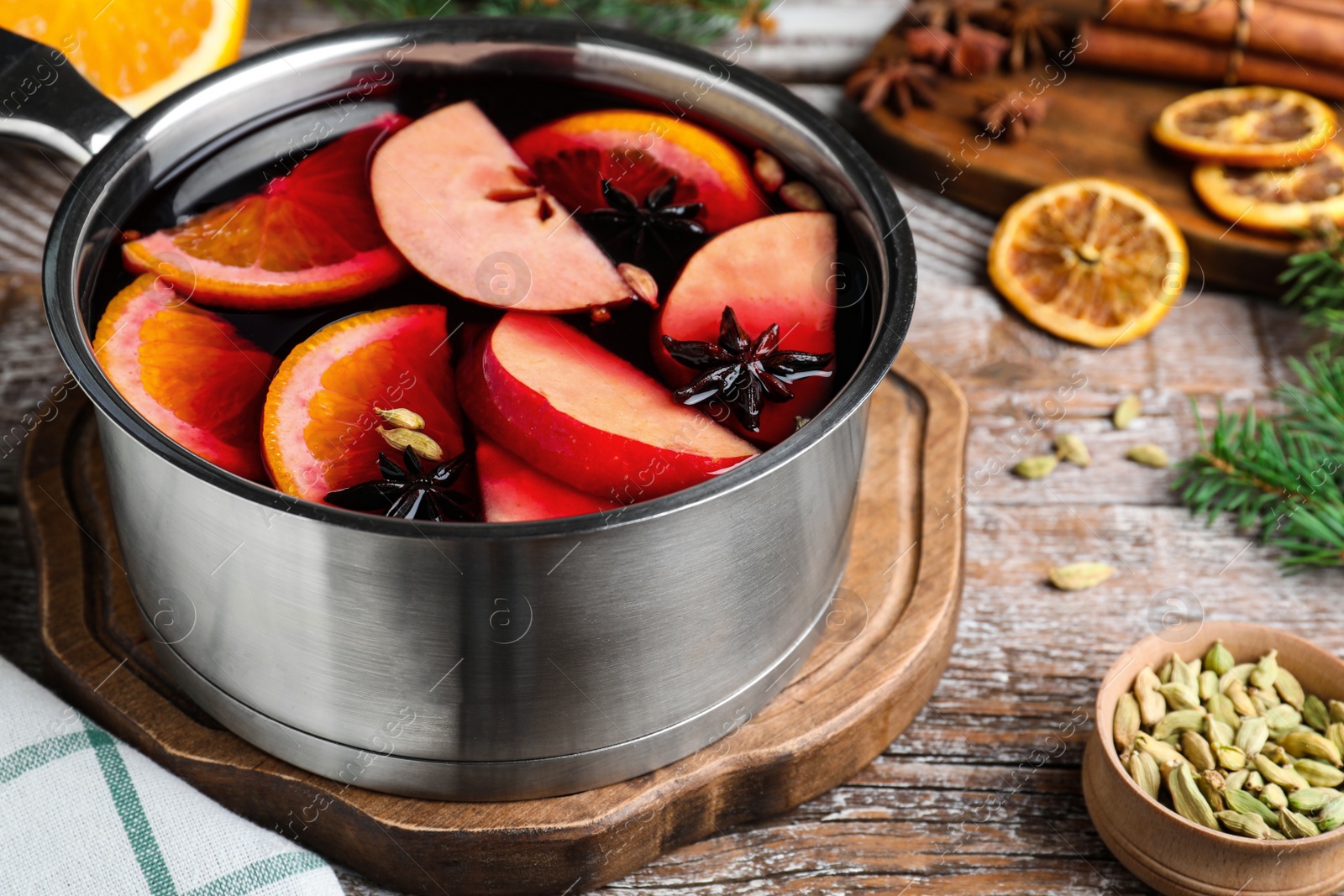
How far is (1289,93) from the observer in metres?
2.94

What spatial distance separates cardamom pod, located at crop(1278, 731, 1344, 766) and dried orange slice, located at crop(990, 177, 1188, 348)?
3.39 ft

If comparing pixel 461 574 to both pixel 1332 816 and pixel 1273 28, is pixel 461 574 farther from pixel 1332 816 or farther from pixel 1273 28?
pixel 1273 28

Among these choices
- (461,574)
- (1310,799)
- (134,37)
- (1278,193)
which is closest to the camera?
(461,574)

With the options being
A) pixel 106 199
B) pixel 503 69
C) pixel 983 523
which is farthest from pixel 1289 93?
pixel 106 199

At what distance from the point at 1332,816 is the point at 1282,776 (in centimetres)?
8

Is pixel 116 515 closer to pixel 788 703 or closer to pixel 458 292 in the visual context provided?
pixel 458 292

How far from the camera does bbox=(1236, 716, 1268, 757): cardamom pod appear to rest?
5.89 feet

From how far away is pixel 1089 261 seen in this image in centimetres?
263

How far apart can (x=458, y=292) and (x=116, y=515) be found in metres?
0.60

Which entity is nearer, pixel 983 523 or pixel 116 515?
pixel 116 515

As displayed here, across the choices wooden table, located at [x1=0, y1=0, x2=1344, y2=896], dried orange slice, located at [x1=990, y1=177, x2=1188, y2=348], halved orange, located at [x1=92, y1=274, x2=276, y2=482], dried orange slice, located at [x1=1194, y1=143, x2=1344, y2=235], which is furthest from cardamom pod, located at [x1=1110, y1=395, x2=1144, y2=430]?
halved orange, located at [x1=92, y1=274, x2=276, y2=482]

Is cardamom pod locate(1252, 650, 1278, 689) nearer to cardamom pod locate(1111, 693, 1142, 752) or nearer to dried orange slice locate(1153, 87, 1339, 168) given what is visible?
cardamom pod locate(1111, 693, 1142, 752)

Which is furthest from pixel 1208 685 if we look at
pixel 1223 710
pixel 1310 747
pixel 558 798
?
pixel 558 798

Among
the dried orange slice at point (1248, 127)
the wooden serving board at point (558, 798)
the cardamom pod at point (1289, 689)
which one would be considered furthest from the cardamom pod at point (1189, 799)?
the dried orange slice at point (1248, 127)
